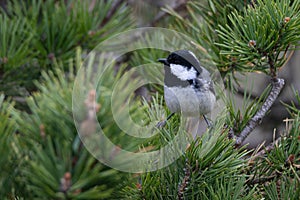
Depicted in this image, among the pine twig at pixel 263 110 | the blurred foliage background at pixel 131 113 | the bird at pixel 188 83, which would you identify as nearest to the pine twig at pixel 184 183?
the blurred foliage background at pixel 131 113

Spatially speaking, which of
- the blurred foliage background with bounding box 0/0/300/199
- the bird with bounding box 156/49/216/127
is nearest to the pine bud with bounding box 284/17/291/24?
the blurred foliage background with bounding box 0/0/300/199

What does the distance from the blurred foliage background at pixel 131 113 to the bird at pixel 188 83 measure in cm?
3

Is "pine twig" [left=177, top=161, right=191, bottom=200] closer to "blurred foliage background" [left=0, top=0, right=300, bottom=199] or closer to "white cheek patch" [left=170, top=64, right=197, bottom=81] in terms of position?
"blurred foliage background" [left=0, top=0, right=300, bottom=199]

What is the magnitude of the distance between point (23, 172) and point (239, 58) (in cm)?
48

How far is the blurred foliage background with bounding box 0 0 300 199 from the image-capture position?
51 cm

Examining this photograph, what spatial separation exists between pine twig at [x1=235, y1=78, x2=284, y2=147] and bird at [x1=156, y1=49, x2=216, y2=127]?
159 millimetres

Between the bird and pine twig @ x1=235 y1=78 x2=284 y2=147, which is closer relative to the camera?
pine twig @ x1=235 y1=78 x2=284 y2=147

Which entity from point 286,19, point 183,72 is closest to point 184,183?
point 286,19

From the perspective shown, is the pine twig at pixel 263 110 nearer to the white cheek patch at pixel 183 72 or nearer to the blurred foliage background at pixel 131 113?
the blurred foliage background at pixel 131 113

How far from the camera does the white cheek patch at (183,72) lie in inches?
42.4

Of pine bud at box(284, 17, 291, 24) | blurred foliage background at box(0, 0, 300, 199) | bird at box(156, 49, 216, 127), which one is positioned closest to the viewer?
blurred foliage background at box(0, 0, 300, 199)

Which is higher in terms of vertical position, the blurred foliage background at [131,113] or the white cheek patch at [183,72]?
the white cheek patch at [183,72]

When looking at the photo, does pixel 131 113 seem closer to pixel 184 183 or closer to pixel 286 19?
pixel 184 183

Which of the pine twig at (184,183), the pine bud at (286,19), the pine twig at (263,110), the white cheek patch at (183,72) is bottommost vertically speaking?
the pine twig at (184,183)
